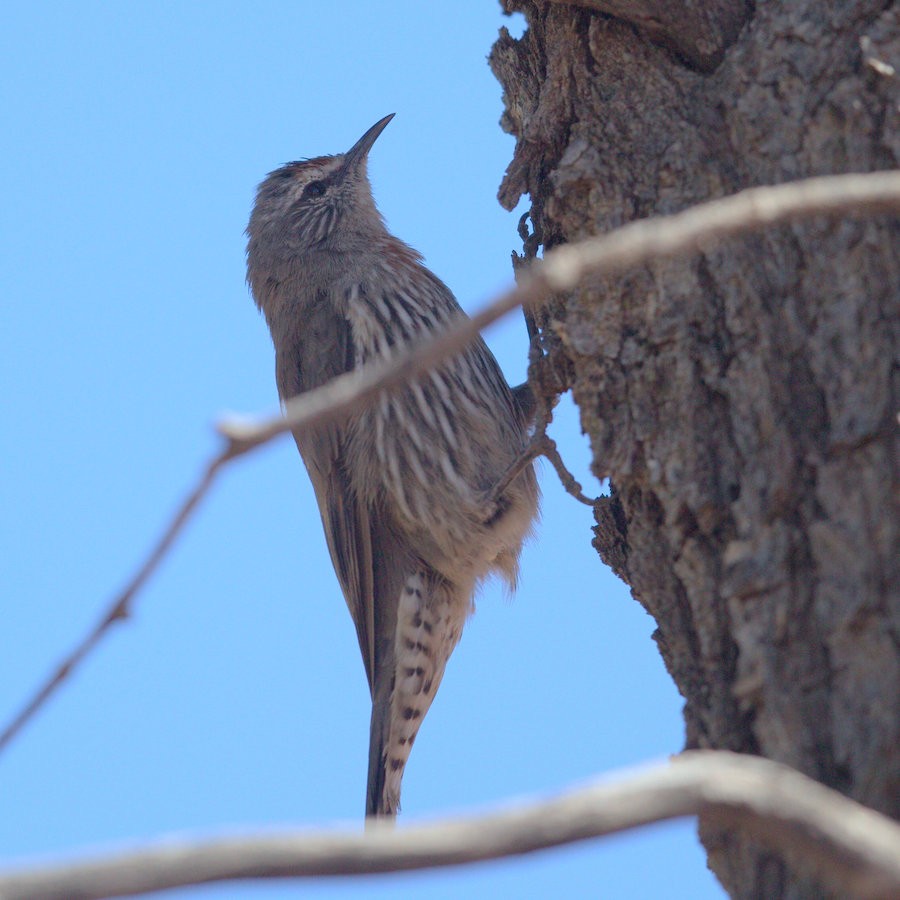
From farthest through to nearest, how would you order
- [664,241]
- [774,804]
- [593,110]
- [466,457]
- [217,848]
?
[466,457] → [593,110] → [664,241] → [774,804] → [217,848]

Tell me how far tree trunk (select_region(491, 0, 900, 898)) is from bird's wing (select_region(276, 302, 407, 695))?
64.2 inches

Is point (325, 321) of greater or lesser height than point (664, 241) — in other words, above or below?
above

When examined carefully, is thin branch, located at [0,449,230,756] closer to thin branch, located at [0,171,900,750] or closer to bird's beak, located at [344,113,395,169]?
thin branch, located at [0,171,900,750]

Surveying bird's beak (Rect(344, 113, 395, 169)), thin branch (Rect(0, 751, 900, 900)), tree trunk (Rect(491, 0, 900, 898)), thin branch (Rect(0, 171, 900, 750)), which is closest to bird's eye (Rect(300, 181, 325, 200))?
bird's beak (Rect(344, 113, 395, 169))

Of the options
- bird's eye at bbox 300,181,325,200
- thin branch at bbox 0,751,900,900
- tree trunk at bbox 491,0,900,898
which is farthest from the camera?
bird's eye at bbox 300,181,325,200

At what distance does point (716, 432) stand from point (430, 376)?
2.40m

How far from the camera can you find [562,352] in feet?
11.3

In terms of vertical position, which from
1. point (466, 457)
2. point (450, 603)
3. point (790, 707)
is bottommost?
point (790, 707)

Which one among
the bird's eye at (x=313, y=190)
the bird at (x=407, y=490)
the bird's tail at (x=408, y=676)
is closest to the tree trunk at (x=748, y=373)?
the bird at (x=407, y=490)

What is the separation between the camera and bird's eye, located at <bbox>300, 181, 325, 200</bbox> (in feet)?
20.1

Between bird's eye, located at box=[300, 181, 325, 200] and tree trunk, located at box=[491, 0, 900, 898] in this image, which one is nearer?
tree trunk, located at box=[491, 0, 900, 898]

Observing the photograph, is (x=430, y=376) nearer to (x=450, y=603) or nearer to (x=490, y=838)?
(x=450, y=603)

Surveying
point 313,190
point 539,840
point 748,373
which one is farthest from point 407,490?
point 539,840

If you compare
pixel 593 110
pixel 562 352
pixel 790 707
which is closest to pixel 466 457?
pixel 562 352
